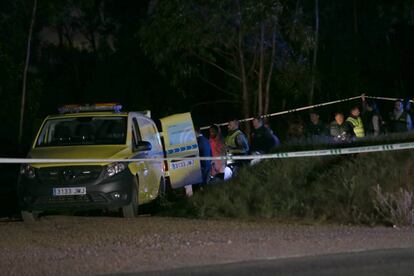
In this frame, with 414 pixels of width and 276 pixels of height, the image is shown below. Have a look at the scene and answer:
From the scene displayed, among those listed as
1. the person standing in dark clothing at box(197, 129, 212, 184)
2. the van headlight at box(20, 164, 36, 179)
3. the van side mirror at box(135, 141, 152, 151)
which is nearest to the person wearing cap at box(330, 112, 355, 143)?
the person standing in dark clothing at box(197, 129, 212, 184)

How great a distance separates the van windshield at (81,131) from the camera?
13.7 metres

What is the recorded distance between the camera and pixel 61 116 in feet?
46.2

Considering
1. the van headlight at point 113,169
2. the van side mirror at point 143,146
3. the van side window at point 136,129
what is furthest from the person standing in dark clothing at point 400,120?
the van headlight at point 113,169

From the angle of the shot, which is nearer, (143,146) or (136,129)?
(143,146)

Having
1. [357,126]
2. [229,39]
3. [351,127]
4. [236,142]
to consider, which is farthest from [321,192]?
[229,39]

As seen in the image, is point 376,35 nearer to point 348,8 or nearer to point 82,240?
point 348,8

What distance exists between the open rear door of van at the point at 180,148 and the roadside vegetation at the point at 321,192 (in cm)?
157

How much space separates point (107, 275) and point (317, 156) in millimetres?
6259

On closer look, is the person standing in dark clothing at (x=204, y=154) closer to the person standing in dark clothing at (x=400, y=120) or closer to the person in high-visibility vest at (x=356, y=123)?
the person in high-visibility vest at (x=356, y=123)

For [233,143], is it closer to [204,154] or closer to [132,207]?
[204,154]

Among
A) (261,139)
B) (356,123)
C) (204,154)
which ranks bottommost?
(204,154)

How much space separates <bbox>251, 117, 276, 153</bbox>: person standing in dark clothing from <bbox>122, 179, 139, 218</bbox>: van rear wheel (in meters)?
4.17

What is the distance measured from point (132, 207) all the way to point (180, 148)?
3045 millimetres

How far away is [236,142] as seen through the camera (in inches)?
679
